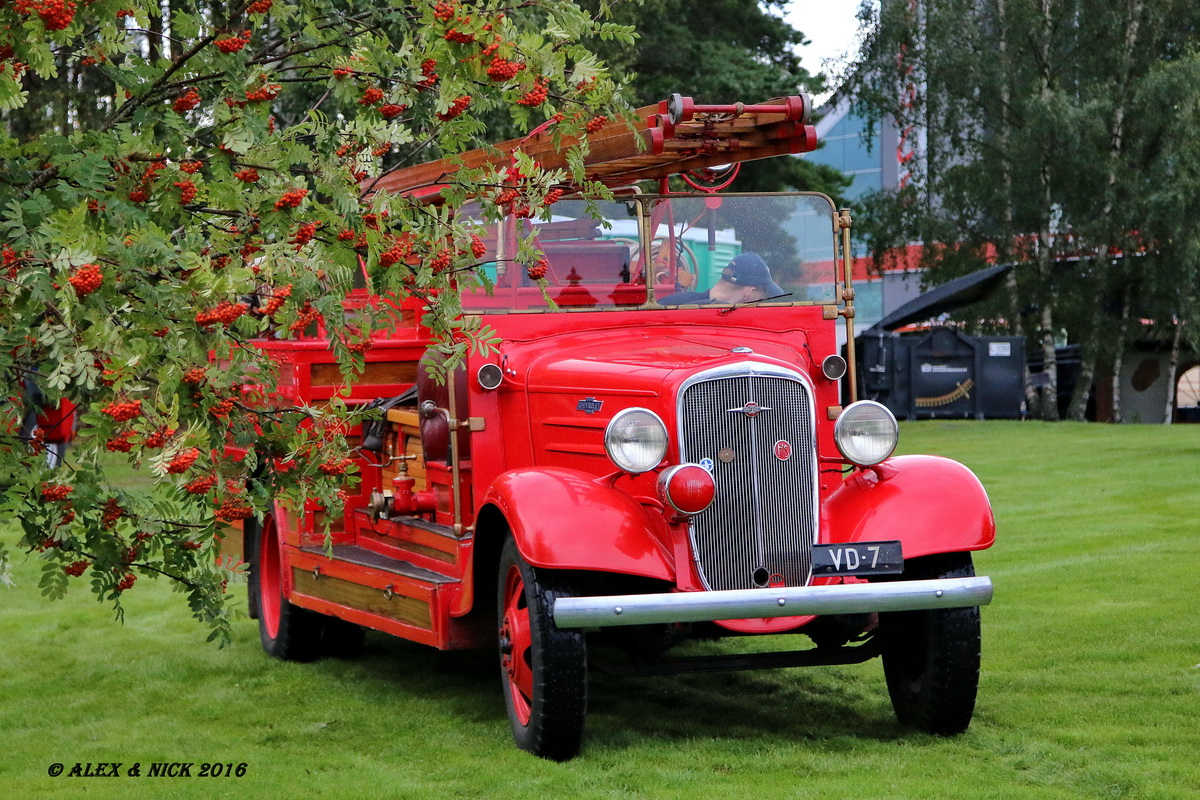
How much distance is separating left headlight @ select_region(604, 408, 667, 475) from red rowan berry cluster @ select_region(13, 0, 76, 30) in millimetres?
2521

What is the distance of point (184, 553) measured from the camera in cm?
482

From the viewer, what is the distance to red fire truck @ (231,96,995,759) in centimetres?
548

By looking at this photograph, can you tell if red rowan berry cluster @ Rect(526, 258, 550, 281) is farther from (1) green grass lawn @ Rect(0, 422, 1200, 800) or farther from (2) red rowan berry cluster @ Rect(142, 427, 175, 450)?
(2) red rowan berry cluster @ Rect(142, 427, 175, 450)

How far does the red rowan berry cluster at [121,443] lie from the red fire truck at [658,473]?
1162 mm

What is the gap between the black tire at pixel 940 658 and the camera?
5.65m

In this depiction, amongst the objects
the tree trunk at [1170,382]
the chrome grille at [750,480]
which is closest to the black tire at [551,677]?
the chrome grille at [750,480]

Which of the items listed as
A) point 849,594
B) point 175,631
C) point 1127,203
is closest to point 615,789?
point 849,594

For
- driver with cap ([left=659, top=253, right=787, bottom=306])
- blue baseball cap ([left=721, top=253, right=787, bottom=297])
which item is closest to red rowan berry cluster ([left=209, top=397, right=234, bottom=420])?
driver with cap ([left=659, top=253, right=787, bottom=306])

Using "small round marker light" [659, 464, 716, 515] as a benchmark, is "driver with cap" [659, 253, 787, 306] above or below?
above

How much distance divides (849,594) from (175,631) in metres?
5.28

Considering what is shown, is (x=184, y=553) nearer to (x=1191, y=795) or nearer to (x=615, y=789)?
(x=615, y=789)

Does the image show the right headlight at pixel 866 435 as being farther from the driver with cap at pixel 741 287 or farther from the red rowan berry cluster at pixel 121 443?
the red rowan berry cluster at pixel 121 443

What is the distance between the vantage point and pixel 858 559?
5504 mm

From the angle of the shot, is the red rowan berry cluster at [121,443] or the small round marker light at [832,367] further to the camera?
the small round marker light at [832,367]
